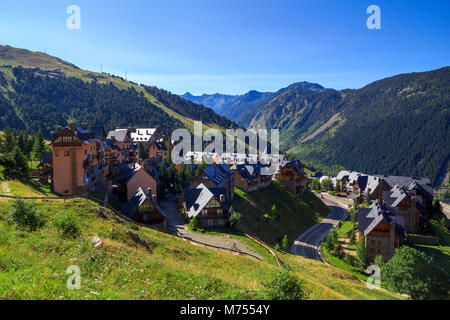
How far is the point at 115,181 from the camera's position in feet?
243

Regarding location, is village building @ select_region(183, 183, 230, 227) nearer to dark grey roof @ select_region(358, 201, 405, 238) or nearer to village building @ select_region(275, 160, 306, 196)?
dark grey roof @ select_region(358, 201, 405, 238)

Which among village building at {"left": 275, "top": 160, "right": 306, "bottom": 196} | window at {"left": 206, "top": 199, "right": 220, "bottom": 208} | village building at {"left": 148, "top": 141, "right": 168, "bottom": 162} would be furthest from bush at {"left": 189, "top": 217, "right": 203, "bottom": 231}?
village building at {"left": 275, "top": 160, "right": 306, "bottom": 196}

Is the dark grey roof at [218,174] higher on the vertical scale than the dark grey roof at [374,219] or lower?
higher

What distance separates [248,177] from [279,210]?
1426cm

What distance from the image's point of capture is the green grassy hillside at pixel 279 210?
6850cm

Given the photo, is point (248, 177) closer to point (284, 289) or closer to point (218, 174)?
point (218, 174)

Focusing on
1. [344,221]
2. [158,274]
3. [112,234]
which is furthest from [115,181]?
[344,221]

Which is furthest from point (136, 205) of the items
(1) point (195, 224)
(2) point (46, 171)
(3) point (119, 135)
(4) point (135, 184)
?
(3) point (119, 135)

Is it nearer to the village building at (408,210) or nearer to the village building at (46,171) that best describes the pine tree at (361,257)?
the village building at (408,210)

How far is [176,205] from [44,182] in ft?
98.7

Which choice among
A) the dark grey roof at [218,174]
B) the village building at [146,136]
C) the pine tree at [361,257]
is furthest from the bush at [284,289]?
the village building at [146,136]

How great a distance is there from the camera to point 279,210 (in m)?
83.6

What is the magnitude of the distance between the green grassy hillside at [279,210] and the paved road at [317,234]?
2292mm
